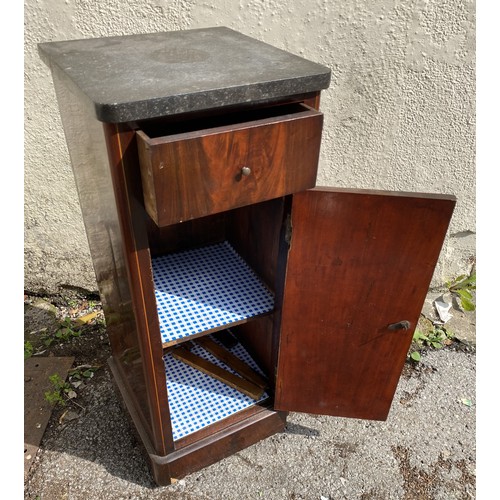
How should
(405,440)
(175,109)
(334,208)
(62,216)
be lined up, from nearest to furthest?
(175,109) → (334,208) → (405,440) → (62,216)

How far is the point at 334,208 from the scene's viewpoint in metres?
1.19

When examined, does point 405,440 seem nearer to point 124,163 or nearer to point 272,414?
point 272,414

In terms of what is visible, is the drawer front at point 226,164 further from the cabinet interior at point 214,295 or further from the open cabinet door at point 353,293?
the cabinet interior at point 214,295

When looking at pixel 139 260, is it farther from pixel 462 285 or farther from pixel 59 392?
pixel 462 285

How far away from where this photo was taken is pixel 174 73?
1063mm

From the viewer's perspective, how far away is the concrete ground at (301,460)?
1.72 metres

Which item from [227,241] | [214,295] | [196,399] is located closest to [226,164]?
[214,295]

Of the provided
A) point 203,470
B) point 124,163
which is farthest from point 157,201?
point 203,470

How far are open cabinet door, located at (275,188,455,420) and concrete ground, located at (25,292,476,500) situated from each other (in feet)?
1.01

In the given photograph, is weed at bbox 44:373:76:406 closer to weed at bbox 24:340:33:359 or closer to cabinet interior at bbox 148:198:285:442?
weed at bbox 24:340:33:359

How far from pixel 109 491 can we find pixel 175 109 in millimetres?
1454

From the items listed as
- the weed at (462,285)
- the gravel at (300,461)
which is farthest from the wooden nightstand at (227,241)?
the weed at (462,285)

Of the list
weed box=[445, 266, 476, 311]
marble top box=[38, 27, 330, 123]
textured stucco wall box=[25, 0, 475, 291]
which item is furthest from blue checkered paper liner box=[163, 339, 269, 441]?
weed box=[445, 266, 476, 311]

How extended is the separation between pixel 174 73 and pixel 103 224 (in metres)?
0.47
